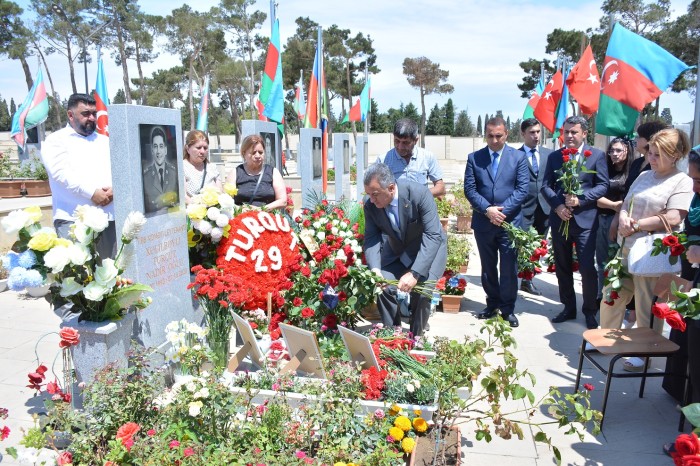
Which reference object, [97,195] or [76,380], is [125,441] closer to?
[76,380]

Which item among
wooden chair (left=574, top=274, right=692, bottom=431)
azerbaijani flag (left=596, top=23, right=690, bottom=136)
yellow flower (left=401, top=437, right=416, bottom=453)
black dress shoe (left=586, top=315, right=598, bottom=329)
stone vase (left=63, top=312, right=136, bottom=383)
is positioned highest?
azerbaijani flag (left=596, top=23, right=690, bottom=136)

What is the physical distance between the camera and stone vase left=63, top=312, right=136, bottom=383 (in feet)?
9.48

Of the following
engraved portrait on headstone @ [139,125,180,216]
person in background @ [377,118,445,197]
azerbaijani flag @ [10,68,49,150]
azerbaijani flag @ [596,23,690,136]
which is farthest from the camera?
azerbaijani flag @ [10,68,49,150]

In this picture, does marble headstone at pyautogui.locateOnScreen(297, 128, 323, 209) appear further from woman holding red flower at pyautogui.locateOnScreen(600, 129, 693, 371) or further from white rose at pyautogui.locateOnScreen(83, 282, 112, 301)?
white rose at pyautogui.locateOnScreen(83, 282, 112, 301)

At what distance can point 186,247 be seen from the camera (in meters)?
3.94

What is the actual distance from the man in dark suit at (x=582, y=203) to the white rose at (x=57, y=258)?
4.16 meters

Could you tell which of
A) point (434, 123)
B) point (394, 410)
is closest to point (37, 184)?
point (394, 410)

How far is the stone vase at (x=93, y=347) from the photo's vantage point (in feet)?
9.48

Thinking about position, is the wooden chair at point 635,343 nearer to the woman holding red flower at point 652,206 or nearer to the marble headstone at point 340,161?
the woman holding red flower at point 652,206

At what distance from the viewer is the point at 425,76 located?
4181 cm

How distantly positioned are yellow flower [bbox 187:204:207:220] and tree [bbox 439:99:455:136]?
55952mm

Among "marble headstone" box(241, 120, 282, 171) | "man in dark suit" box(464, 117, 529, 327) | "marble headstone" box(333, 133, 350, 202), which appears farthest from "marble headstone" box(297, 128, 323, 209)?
"man in dark suit" box(464, 117, 529, 327)

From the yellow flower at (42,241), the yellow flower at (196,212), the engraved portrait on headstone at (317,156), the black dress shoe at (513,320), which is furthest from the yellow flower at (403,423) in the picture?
the engraved portrait on headstone at (317,156)

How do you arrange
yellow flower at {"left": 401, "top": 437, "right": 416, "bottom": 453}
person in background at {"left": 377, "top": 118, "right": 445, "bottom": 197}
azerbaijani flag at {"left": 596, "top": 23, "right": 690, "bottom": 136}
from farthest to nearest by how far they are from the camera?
person in background at {"left": 377, "top": 118, "right": 445, "bottom": 197}, azerbaijani flag at {"left": 596, "top": 23, "right": 690, "bottom": 136}, yellow flower at {"left": 401, "top": 437, "right": 416, "bottom": 453}
